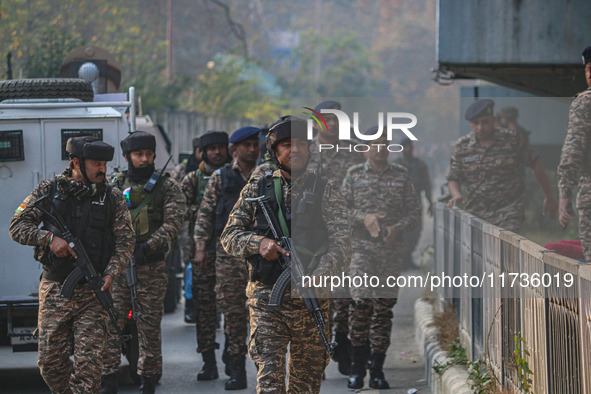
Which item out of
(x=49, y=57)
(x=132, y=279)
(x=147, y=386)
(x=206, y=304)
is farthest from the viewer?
(x=49, y=57)

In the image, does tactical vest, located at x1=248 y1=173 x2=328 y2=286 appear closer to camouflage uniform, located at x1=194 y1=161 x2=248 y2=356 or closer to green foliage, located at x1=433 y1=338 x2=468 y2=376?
green foliage, located at x1=433 y1=338 x2=468 y2=376

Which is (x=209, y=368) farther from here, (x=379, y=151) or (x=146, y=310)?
(x=379, y=151)

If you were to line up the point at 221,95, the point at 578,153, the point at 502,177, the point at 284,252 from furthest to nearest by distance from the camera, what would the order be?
the point at 221,95, the point at 502,177, the point at 578,153, the point at 284,252

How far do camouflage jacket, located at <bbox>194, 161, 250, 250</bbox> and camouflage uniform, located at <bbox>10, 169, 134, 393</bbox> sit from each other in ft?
5.94

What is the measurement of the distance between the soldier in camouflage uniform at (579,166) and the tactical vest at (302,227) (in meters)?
1.91

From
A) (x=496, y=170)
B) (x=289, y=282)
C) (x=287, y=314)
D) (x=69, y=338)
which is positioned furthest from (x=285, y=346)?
(x=496, y=170)

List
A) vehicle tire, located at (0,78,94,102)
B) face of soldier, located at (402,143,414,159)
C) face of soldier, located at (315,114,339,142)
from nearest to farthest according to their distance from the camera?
face of soldier, located at (315,114,339,142), vehicle tire, located at (0,78,94,102), face of soldier, located at (402,143,414,159)

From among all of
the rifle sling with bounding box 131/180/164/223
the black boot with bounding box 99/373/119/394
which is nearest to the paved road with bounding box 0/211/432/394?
the black boot with bounding box 99/373/119/394

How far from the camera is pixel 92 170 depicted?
21.2 feet

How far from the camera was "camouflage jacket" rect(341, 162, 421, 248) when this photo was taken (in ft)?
27.6

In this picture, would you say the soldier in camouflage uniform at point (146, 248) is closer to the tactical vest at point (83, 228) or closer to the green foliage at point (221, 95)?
the tactical vest at point (83, 228)

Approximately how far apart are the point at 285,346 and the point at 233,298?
2454 mm

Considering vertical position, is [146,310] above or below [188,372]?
above

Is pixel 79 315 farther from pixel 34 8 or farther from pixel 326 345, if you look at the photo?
pixel 34 8
